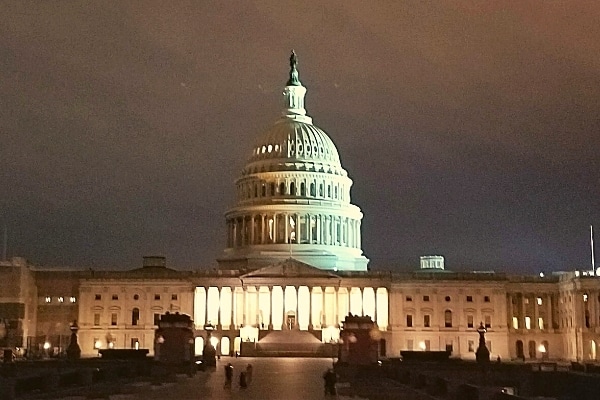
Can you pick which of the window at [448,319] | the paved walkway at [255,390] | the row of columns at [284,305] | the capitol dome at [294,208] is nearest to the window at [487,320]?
the window at [448,319]

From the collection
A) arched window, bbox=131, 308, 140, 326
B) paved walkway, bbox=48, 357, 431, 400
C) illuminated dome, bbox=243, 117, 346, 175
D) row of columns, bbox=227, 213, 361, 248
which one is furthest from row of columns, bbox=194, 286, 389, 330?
paved walkway, bbox=48, 357, 431, 400

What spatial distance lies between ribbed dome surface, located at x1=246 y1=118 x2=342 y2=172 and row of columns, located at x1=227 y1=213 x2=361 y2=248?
8.38 m

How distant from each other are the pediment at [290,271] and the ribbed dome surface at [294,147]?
71.0ft

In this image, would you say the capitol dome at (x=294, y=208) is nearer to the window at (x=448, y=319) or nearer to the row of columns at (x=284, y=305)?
the row of columns at (x=284, y=305)

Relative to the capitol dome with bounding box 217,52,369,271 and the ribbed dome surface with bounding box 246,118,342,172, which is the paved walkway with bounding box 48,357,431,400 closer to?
the capitol dome with bounding box 217,52,369,271

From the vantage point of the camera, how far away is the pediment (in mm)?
123750

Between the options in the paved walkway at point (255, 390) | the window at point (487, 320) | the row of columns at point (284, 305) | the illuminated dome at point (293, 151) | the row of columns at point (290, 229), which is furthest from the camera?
the illuminated dome at point (293, 151)

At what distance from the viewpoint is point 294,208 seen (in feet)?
451

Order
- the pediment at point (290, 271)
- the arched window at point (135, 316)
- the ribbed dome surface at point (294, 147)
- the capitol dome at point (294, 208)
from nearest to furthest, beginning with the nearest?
the pediment at point (290, 271), the arched window at point (135, 316), the capitol dome at point (294, 208), the ribbed dome surface at point (294, 147)

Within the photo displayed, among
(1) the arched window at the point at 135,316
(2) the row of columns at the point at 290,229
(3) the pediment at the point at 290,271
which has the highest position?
(2) the row of columns at the point at 290,229

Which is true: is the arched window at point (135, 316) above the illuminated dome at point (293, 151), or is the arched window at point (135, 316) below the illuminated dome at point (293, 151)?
below

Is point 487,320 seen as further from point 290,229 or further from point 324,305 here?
point 290,229

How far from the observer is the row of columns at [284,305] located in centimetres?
12319

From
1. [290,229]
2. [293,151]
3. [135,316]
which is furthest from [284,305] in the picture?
[293,151]
